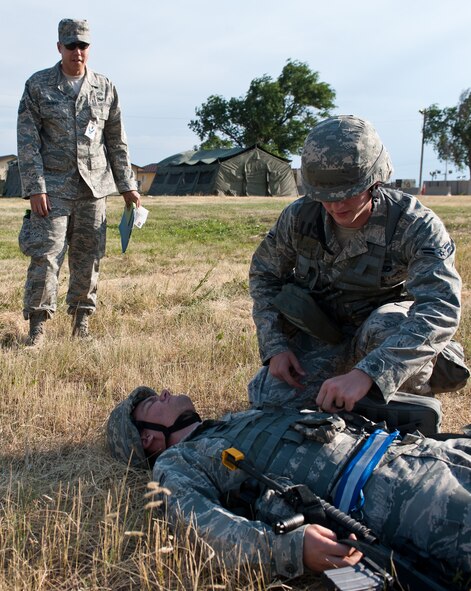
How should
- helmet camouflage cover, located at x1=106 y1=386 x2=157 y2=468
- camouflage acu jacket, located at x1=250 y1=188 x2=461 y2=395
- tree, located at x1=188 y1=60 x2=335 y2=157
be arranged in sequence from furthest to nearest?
tree, located at x1=188 y1=60 x2=335 y2=157
helmet camouflage cover, located at x1=106 y1=386 x2=157 y2=468
camouflage acu jacket, located at x1=250 y1=188 x2=461 y2=395

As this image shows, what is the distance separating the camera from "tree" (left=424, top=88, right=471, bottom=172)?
71.5 m

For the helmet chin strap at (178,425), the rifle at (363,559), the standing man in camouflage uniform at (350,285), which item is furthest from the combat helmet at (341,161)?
the rifle at (363,559)

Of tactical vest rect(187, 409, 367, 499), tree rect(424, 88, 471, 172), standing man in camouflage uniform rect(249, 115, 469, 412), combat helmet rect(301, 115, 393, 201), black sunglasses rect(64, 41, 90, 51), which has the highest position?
tree rect(424, 88, 471, 172)

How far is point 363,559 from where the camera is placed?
236 cm

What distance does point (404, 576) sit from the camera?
2.33 meters

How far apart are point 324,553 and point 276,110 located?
5950 centimetres

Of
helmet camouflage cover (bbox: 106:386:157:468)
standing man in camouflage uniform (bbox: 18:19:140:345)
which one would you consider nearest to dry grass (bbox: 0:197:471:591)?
helmet camouflage cover (bbox: 106:386:157:468)

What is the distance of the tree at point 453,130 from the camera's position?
71469 mm

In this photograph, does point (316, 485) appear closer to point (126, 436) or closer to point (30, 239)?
point (126, 436)

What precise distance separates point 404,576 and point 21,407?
99.9 inches

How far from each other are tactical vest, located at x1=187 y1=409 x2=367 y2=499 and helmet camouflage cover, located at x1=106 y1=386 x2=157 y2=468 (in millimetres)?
559

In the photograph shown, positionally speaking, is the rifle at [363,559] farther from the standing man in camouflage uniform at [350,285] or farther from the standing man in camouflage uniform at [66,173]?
the standing man in camouflage uniform at [66,173]

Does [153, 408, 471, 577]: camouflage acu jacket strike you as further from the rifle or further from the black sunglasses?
the black sunglasses

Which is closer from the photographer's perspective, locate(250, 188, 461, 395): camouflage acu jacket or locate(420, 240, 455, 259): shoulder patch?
locate(250, 188, 461, 395): camouflage acu jacket
